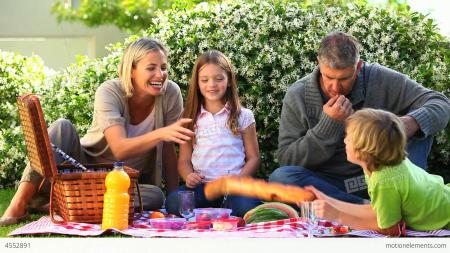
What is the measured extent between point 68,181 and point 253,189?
0.94m

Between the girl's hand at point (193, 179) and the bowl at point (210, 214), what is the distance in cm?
28

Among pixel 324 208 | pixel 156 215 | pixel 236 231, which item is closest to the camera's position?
pixel 324 208

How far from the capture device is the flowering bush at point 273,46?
18.4ft

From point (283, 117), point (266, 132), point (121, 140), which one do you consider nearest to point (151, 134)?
point (121, 140)

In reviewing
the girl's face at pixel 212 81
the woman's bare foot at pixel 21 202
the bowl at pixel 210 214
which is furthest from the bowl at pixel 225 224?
the woman's bare foot at pixel 21 202

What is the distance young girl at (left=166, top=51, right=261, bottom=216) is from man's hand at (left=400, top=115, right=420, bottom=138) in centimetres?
83

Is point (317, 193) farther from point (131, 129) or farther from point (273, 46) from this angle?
point (273, 46)

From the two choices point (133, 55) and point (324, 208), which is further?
point (133, 55)

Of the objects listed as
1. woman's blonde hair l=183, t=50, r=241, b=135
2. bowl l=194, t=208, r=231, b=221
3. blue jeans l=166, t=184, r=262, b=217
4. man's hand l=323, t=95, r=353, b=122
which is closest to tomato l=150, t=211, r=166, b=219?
blue jeans l=166, t=184, r=262, b=217

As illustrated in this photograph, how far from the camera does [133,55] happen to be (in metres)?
4.84

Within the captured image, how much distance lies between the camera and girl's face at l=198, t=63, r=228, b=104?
4.78 m

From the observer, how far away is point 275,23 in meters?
5.77

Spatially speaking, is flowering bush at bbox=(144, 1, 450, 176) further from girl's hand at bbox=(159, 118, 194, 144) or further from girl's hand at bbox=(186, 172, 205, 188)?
girl's hand at bbox=(159, 118, 194, 144)
